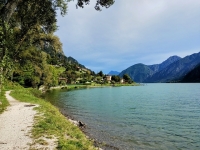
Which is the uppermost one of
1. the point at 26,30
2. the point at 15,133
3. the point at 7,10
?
the point at 26,30

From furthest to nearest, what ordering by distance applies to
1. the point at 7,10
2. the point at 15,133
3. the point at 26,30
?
the point at 26,30
the point at 15,133
the point at 7,10

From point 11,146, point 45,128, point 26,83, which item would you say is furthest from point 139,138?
point 26,83

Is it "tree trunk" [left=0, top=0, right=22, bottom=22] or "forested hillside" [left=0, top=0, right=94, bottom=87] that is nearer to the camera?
"tree trunk" [left=0, top=0, right=22, bottom=22]

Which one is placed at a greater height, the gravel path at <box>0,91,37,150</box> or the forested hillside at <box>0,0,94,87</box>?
the forested hillside at <box>0,0,94,87</box>

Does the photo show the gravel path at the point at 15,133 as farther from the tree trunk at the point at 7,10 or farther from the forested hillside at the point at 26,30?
the tree trunk at the point at 7,10

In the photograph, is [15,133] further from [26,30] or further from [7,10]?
[26,30]

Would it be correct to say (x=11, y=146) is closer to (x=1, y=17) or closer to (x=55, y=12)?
(x=1, y=17)

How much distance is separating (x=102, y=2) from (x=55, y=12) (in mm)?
4707

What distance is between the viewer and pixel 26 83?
78500mm

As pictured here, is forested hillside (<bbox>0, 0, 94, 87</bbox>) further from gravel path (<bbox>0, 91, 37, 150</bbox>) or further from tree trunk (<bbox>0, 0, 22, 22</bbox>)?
gravel path (<bbox>0, 91, 37, 150</bbox>)

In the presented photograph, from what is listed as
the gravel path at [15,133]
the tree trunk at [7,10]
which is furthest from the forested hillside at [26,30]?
the gravel path at [15,133]

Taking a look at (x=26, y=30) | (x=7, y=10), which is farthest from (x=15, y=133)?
(x=26, y=30)

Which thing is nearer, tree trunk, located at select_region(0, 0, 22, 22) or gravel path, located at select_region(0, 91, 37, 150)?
tree trunk, located at select_region(0, 0, 22, 22)

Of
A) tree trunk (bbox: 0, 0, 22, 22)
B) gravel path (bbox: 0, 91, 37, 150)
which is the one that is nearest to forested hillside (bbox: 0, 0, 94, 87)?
tree trunk (bbox: 0, 0, 22, 22)
